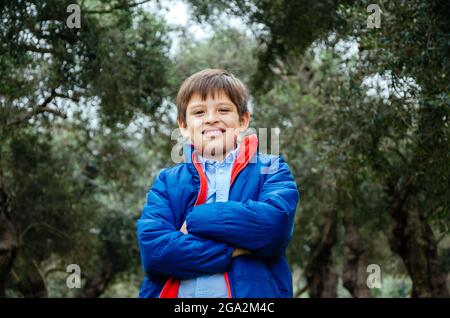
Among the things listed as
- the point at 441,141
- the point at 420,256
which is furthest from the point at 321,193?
the point at 441,141

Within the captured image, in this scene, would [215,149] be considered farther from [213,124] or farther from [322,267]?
[322,267]

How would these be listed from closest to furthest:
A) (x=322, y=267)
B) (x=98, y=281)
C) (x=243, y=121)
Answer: (x=243, y=121) → (x=322, y=267) → (x=98, y=281)

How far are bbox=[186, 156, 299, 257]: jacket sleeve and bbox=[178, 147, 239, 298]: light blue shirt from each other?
118 millimetres

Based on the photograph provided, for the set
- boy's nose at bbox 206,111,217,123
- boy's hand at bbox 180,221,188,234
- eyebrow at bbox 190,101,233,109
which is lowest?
boy's hand at bbox 180,221,188,234

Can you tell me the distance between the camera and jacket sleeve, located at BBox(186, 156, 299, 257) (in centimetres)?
278

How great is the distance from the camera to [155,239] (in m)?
2.84

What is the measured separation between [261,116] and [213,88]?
548 inches

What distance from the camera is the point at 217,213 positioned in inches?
110

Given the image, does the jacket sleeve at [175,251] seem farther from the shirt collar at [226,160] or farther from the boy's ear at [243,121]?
the boy's ear at [243,121]

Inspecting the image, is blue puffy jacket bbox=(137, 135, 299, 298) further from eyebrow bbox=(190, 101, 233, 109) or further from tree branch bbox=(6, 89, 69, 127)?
tree branch bbox=(6, 89, 69, 127)

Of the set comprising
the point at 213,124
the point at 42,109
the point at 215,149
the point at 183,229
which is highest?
the point at 42,109

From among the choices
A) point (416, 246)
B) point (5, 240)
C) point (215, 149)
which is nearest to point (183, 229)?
point (215, 149)

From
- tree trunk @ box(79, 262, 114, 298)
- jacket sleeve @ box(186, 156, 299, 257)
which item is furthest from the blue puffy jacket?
tree trunk @ box(79, 262, 114, 298)

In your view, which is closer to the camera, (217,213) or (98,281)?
(217,213)
